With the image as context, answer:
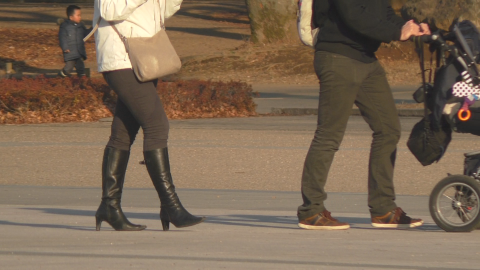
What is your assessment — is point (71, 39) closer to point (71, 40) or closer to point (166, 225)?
point (71, 40)

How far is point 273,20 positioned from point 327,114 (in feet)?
74.1

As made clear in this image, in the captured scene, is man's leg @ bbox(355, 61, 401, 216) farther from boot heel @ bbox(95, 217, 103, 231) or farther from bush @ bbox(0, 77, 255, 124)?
bush @ bbox(0, 77, 255, 124)

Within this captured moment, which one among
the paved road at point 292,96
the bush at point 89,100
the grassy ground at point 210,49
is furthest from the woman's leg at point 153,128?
the grassy ground at point 210,49

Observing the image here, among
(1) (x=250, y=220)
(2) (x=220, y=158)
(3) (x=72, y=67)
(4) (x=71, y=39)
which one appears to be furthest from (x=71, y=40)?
(1) (x=250, y=220)

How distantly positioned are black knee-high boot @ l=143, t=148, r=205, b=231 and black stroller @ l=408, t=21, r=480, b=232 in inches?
59.6

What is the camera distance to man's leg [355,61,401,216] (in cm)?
597

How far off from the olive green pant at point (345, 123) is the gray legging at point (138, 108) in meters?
0.95

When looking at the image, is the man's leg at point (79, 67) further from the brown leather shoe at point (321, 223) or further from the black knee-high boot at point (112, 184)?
the brown leather shoe at point (321, 223)

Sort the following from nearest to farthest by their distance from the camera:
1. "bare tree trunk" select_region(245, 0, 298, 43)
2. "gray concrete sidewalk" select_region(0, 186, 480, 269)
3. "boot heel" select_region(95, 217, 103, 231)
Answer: "gray concrete sidewalk" select_region(0, 186, 480, 269)
"boot heel" select_region(95, 217, 103, 231)
"bare tree trunk" select_region(245, 0, 298, 43)

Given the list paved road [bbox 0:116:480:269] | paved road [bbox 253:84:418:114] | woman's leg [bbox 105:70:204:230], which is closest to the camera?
paved road [bbox 0:116:480:269]

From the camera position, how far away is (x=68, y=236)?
19.7 ft

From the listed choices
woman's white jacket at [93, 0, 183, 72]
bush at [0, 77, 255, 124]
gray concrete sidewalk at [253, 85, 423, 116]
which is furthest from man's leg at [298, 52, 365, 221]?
gray concrete sidewalk at [253, 85, 423, 116]

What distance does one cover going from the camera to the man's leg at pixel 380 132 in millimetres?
5969

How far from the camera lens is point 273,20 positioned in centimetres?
2825
